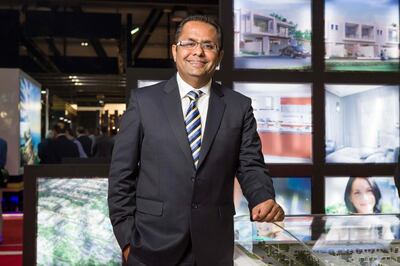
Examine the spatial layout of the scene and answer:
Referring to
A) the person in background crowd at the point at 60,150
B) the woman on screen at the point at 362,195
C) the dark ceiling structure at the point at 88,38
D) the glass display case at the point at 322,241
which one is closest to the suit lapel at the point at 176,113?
the glass display case at the point at 322,241

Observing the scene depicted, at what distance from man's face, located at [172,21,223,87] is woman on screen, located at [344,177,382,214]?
261 centimetres

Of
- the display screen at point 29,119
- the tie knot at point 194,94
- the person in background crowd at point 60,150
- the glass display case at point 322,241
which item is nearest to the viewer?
the tie knot at point 194,94

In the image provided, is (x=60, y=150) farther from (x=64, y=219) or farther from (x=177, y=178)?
(x=177, y=178)

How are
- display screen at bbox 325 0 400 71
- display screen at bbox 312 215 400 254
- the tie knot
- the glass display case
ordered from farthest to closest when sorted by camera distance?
display screen at bbox 325 0 400 71, display screen at bbox 312 215 400 254, the glass display case, the tie knot

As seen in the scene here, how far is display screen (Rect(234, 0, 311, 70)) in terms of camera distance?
4.05 meters

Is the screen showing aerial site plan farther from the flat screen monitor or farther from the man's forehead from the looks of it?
the man's forehead

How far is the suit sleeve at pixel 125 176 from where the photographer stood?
1.91 metres

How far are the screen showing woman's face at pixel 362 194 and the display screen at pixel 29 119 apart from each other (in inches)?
259

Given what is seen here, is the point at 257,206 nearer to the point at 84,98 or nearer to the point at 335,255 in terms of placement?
the point at 335,255

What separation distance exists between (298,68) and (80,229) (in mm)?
1946

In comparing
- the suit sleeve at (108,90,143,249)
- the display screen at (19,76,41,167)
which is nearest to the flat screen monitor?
the suit sleeve at (108,90,143,249)

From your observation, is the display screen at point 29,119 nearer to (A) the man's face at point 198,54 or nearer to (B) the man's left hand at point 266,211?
(A) the man's face at point 198,54

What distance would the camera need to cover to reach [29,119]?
10.4 metres

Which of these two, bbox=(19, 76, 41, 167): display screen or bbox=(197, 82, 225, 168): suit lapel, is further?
bbox=(19, 76, 41, 167): display screen
